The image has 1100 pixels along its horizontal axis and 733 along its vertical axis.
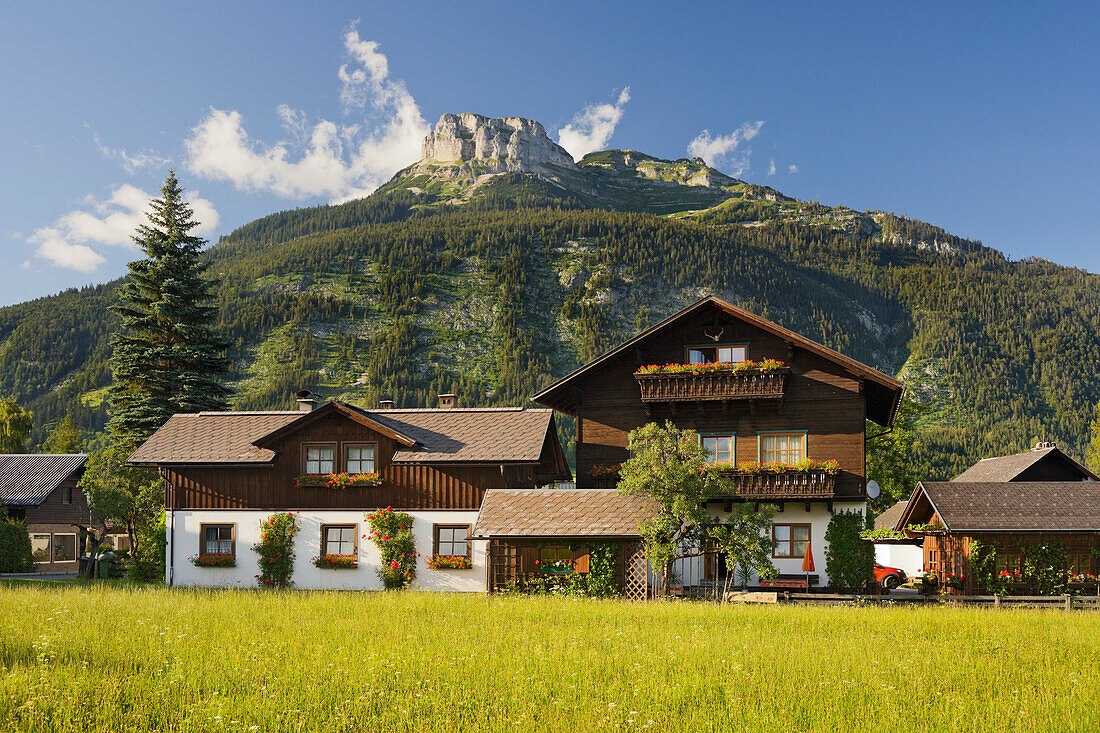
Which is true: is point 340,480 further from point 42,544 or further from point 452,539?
point 42,544

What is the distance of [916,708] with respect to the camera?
10477 millimetres

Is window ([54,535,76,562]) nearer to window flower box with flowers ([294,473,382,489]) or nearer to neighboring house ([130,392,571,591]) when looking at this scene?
neighboring house ([130,392,571,591])

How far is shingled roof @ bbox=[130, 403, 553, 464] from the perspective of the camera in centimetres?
2992

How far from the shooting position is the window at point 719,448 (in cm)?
3098

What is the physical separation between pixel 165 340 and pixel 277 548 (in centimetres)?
2100

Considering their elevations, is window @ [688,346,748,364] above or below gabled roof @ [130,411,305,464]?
above

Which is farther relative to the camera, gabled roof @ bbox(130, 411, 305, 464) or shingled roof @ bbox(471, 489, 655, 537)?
gabled roof @ bbox(130, 411, 305, 464)

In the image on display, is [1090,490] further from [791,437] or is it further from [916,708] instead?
[916,708]

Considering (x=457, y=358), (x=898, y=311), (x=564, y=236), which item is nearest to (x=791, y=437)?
(x=457, y=358)

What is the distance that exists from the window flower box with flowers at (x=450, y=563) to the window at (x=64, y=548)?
117ft

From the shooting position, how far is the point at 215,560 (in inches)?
1191

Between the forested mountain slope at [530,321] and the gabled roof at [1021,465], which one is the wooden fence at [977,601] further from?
the forested mountain slope at [530,321]

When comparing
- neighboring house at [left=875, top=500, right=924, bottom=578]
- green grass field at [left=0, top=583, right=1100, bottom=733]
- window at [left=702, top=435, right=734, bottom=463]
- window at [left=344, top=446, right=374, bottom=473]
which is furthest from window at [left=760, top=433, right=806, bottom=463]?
neighboring house at [left=875, top=500, right=924, bottom=578]

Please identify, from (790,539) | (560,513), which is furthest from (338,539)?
(790,539)
